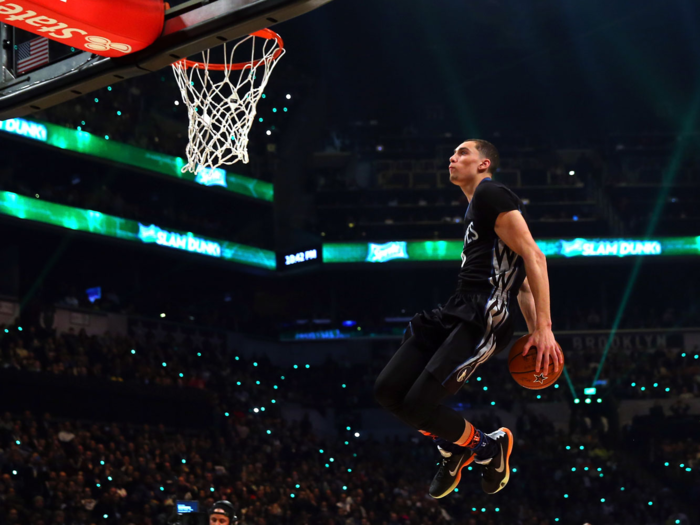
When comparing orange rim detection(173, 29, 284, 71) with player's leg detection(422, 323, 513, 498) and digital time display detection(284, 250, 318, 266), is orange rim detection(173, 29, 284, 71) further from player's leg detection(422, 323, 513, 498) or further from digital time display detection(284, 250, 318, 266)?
digital time display detection(284, 250, 318, 266)

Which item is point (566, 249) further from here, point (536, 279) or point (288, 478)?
point (536, 279)

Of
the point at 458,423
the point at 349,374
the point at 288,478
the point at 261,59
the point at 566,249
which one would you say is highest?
the point at 566,249

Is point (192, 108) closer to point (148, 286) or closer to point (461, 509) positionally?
point (461, 509)

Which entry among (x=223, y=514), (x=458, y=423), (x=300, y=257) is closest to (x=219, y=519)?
(x=223, y=514)

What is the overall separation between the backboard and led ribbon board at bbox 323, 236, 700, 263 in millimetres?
25613

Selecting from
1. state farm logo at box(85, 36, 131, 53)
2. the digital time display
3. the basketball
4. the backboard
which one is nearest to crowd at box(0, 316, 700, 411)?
the digital time display

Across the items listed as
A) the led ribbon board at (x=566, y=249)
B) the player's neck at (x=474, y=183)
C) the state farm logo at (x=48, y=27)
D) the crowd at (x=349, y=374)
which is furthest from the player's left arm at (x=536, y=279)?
the led ribbon board at (x=566, y=249)

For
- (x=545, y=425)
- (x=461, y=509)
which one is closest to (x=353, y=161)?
(x=545, y=425)

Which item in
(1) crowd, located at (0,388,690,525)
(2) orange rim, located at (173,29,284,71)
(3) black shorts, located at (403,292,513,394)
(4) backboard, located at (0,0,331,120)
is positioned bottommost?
(1) crowd, located at (0,388,690,525)

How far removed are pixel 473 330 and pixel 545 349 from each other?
0.51m

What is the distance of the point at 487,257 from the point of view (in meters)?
5.92

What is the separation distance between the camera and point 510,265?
5.92 metres

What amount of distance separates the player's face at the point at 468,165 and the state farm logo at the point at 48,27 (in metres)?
2.46

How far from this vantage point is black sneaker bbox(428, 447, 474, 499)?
19.6ft
